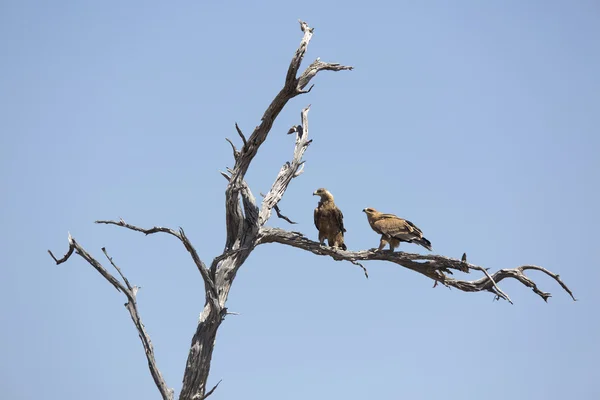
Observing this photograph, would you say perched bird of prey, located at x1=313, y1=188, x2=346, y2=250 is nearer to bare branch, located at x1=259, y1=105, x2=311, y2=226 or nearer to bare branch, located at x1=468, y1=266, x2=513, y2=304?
bare branch, located at x1=259, y1=105, x2=311, y2=226

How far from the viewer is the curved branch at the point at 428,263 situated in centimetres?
853

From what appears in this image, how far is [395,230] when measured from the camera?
8.94 meters

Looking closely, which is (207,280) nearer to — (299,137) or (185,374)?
(185,374)

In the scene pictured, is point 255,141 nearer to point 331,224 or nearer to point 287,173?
point 287,173

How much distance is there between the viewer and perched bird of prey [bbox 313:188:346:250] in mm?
9867

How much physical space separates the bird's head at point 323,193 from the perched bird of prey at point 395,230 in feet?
2.91

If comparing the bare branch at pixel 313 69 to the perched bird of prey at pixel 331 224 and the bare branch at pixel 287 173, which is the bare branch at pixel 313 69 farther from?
the perched bird of prey at pixel 331 224

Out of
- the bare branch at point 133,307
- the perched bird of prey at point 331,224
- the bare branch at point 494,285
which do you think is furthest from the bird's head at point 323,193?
the bare branch at point 133,307

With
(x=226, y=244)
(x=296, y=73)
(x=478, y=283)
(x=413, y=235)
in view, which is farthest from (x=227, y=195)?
(x=478, y=283)

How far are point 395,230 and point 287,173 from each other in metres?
1.48

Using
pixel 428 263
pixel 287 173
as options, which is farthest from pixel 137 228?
pixel 428 263

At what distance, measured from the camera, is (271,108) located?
8.64m

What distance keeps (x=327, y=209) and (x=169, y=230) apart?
2572 millimetres

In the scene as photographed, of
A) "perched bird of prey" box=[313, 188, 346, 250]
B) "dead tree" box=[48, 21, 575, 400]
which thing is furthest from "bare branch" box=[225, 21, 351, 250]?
"perched bird of prey" box=[313, 188, 346, 250]
